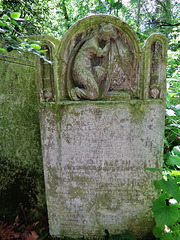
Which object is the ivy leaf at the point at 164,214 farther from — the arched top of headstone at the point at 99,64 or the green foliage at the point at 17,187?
→ the green foliage at the point at 17,187

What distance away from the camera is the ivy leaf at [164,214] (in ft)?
5.03

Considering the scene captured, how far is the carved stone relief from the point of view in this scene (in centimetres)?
181

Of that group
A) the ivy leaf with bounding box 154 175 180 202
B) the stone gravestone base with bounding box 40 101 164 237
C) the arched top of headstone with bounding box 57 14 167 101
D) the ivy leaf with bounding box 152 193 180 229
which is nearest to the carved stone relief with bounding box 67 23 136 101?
the arched top of headstone with bounding box 57 14 167 101

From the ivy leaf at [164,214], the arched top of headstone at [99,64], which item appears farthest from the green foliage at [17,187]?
the ivy leaf at [164,214]

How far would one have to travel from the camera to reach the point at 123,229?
204 cm

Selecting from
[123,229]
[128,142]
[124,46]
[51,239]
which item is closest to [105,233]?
[123,229]

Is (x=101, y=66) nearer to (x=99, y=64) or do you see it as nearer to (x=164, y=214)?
(x=99, y=64)

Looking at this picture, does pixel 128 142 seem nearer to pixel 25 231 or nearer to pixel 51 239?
pixel 51 239

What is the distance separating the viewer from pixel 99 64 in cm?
189

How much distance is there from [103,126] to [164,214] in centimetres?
103

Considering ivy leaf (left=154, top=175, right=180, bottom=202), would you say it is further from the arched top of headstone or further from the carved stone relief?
the carved stone relief

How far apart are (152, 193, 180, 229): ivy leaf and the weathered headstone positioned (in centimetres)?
32

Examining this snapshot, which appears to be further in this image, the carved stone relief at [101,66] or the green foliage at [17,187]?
the green foliage at [17,187]

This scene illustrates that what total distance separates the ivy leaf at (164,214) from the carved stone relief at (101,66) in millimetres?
1218
